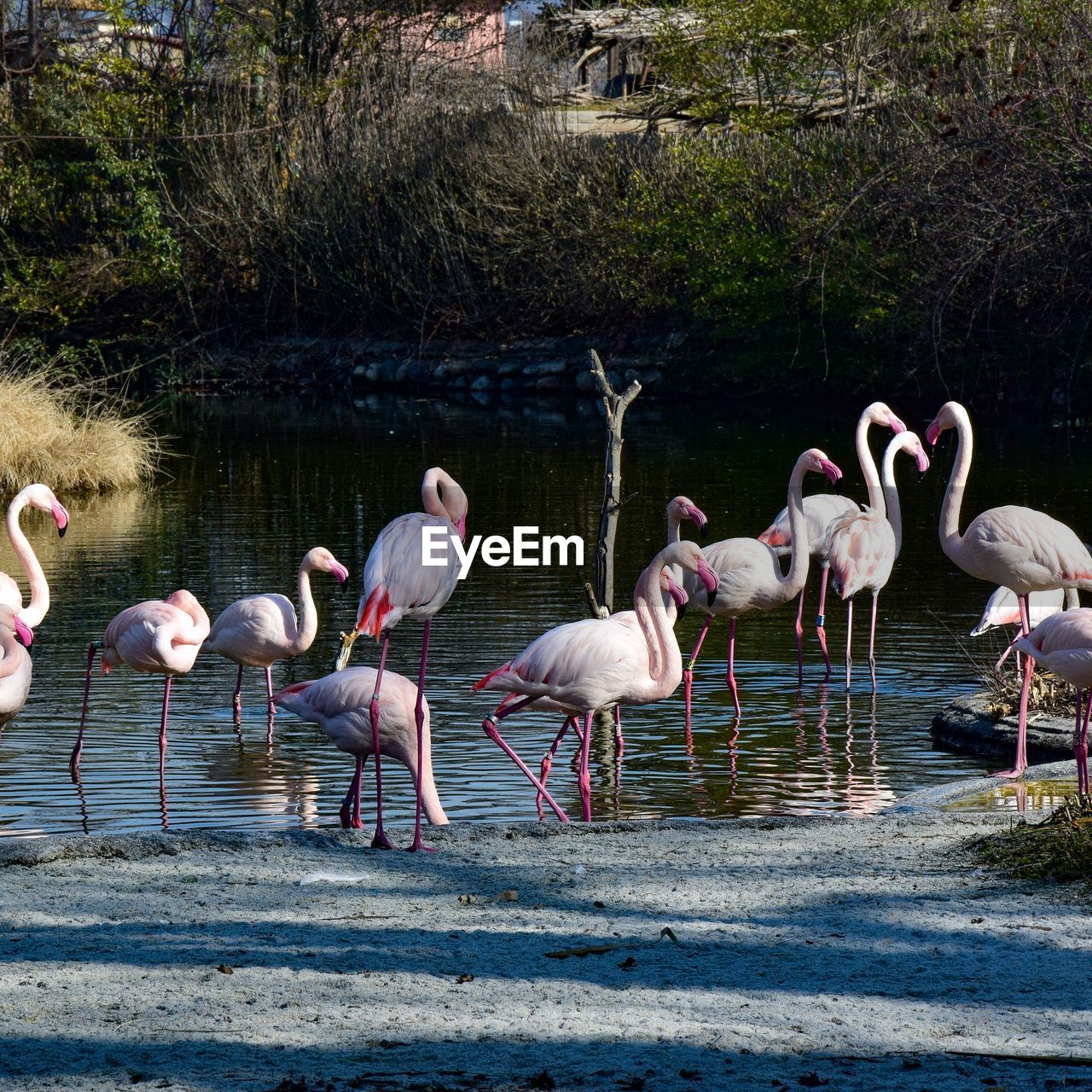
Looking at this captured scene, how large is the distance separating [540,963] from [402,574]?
220cm

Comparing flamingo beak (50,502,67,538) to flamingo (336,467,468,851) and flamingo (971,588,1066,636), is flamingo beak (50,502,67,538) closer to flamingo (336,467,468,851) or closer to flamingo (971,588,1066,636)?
flamingo (336,467,468,851)

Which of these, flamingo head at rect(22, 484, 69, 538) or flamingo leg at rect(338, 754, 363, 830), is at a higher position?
flamingo head at rect(22, 484, 69, 538)

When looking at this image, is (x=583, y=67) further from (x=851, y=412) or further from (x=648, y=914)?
(x=648, y=914)

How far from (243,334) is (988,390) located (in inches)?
609

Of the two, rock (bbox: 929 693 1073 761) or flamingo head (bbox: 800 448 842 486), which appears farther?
flamingo head (bbox: 800 448 842 486)

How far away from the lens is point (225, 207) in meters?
33.3

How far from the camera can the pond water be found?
21.8 ft

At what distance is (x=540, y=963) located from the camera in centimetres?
387

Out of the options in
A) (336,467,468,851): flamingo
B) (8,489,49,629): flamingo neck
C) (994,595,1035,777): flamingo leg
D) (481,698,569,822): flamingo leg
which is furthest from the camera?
(8,489,49,629): flamingo neck

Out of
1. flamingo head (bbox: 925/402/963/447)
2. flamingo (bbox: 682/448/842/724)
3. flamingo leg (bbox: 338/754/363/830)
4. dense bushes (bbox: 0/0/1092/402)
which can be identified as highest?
dense bushes (bbox: 0/0/1092/402)

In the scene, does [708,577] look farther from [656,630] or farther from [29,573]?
[29,573]

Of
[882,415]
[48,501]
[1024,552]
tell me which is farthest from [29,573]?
[882,415]

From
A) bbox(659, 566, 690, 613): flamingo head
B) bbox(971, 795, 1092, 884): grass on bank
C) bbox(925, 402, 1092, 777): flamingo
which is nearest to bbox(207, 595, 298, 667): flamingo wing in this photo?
bbox(659, 566, 690, 613): flamingo head

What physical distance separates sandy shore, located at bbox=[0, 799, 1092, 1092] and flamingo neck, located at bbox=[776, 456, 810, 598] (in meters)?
3.12
